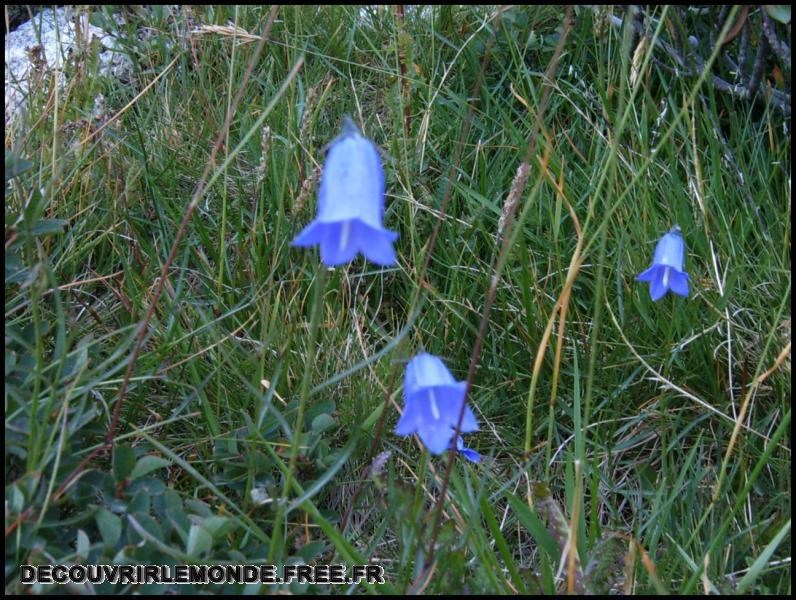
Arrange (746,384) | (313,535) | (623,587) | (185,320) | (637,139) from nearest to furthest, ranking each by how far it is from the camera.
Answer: (623,587)
(313,535)
(746,384)
(185,320)
(637,139)

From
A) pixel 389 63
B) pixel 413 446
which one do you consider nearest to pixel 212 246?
pixel 413 446

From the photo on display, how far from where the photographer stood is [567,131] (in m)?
2.38

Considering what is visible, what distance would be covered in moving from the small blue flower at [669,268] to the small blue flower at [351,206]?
83 cm

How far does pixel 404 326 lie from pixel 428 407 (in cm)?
63

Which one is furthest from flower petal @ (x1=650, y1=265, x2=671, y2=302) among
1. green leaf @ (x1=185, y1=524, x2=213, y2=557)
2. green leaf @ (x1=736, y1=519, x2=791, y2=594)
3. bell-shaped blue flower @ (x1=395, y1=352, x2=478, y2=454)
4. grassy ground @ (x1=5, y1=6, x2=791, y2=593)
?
green leaf @ (x1=185, y1=524, x2=213, y2=557)

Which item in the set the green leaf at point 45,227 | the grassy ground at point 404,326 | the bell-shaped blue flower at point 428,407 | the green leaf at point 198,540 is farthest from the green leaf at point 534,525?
the green leaf at point 45,227

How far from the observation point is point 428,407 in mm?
1340

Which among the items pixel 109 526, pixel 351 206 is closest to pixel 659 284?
pixel 351 206

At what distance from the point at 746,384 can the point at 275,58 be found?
1.71 meters

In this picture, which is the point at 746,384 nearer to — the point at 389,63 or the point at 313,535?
the point at 313,535

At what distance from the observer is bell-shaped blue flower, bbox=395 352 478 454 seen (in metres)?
1.31

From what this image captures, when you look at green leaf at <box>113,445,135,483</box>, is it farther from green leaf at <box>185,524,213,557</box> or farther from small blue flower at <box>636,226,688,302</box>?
small blue flower at <box>636,226,688,302</box>

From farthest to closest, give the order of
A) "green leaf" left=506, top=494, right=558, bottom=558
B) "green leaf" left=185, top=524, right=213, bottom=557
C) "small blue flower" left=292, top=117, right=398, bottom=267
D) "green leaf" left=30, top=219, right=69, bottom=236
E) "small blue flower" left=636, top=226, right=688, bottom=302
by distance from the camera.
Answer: "small blue flower" left=636, top=226, right=688, bottom=302 → "green leaf" left=30, top=219, right=69, bottom=236 → "green leaf" left=506, top=494, right=558, bottom=558 → "green leaf" left=185, top=524, right=213, bottom=557 → "small blue flower" left=292, top=117, right=398, bottom=267

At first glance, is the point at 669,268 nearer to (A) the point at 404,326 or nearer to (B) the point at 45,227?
(A) the point at 404,326
